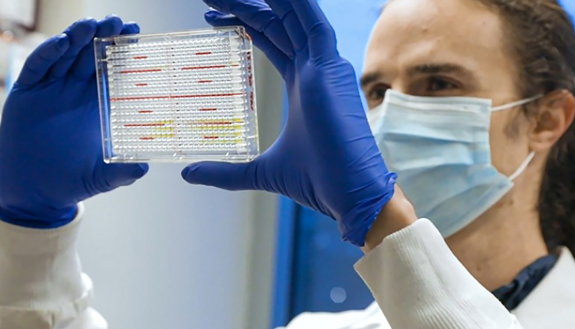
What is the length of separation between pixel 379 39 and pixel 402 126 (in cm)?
24

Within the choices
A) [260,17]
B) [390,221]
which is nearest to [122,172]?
[260,17]

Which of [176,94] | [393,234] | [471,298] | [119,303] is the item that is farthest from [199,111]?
[119,303]

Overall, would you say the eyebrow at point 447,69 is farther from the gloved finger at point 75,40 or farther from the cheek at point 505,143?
the gloved finger at point 75,40

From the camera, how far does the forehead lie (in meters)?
1.18

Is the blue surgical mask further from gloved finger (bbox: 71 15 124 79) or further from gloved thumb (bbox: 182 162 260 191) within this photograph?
gloved finger (bbox: 71 15 124 79)

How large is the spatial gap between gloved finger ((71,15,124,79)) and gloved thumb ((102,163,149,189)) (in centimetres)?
17

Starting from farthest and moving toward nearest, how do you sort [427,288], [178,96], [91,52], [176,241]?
[176,241] → [91,52] → [178,96] → [427,288]

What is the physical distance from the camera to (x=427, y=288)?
0.70m

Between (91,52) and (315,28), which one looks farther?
(91,52)

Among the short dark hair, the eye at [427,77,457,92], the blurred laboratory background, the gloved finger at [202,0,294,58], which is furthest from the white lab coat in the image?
the eye at [427,77,457,92]

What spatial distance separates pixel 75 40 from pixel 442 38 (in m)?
0.75

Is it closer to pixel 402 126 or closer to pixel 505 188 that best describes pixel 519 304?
pixel 505 188

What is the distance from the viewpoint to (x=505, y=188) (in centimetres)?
116

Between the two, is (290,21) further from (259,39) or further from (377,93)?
(377,93)
